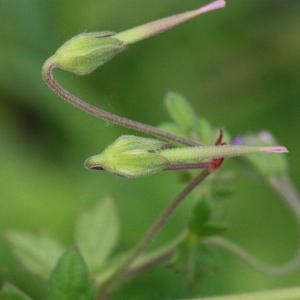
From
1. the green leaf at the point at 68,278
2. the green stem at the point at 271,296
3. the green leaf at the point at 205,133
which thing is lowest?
the green stem at the point at 271,296

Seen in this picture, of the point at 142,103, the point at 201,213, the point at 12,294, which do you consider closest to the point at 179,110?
the point at 201,213

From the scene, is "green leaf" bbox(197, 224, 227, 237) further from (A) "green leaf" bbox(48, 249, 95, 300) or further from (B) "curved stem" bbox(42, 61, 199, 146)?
(B) "curved stem" bbox(42, 61, 199, 146)

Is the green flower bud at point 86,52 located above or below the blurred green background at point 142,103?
above

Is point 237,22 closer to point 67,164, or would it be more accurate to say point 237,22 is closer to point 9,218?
point 67,164

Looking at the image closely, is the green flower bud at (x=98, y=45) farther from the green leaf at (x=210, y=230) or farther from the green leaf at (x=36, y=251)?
the green leaf at (x=36, y=251)

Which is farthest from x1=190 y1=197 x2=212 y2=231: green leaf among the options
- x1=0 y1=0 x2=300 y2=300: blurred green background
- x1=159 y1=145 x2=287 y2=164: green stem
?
x1=0 y1=0 x2=300 y2=300: blurred green background

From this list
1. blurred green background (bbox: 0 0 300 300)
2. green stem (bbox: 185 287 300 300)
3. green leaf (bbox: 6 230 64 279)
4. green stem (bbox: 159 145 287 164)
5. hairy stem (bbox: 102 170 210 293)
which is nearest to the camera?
green stem (bbox: 159 145 287 164)

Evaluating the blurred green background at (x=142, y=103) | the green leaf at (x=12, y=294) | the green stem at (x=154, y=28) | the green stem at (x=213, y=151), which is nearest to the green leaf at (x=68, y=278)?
the green leaf at (x=12, y=294)
